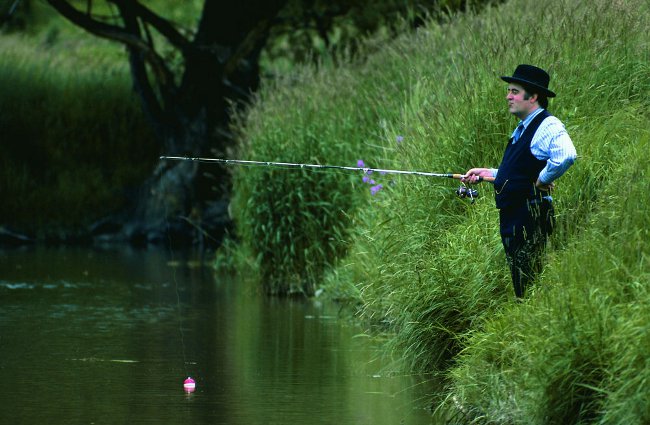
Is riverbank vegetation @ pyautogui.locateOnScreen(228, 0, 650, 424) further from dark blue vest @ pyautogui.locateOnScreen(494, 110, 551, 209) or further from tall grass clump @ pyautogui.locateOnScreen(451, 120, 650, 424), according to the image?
dark blue vest @ pyautogui.locateOnScreen(494, 110, 551, 209)

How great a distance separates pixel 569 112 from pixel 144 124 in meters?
16.0

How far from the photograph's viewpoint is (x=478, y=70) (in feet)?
36.4

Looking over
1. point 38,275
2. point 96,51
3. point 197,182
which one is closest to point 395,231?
point 38,275

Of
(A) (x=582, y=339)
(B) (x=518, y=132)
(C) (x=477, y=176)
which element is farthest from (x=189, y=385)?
(A) (x=582, y=339)

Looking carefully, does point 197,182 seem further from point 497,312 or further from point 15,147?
point 497,312

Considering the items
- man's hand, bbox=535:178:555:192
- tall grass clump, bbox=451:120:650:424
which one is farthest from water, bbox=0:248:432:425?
man's hand, bbox=535:178:555:192

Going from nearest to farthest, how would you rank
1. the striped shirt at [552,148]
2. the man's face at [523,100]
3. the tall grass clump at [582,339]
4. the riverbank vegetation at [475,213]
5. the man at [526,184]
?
the tall grass clump at [582,339] < the riverbank vegetation at [475,213] < the striped shirt at [552,148] < the man at [526,184] < the man's face at [523,100]

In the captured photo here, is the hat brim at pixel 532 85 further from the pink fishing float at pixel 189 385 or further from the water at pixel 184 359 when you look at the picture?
the pink fishing float at pixel 189 385

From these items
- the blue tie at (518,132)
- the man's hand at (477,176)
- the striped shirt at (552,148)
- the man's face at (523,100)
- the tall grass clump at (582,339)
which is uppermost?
the man's face at (523,100)

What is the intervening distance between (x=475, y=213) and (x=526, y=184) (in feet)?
5.33

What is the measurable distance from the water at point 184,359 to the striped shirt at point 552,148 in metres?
1.61

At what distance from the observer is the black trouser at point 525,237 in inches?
328

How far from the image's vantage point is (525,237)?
8.38 m

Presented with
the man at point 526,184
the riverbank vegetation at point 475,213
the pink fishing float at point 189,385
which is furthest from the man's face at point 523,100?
the pink fishing float at point 189,385
